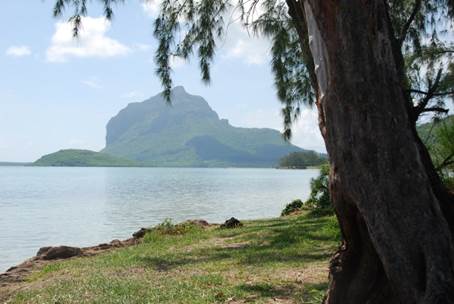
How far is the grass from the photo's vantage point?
25.0 ft

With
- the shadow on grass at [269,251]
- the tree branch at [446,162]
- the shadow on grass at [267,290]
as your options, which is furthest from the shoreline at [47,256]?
the tree branch at [446,162]

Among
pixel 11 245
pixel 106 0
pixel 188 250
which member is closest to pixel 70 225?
pixel 11 245

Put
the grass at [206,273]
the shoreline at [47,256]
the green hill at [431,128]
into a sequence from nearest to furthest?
the green hill at [431,128], the grass at [206,273], the shoreline at [47,256]

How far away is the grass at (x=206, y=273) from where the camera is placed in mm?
7621

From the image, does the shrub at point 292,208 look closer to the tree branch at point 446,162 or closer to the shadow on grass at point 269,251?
the shadow on grass at point 269,251

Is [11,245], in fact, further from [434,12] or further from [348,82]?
[348,82]

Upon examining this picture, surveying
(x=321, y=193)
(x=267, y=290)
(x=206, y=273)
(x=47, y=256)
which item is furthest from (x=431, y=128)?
(x=321, y=193)

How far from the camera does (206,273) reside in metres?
9.78

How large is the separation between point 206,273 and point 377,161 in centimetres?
638

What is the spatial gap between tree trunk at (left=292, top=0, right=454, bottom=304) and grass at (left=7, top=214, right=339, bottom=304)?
2.87 m

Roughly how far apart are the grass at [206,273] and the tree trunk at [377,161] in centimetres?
287

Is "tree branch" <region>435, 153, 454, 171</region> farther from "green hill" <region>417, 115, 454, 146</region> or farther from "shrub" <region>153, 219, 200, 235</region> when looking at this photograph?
"shrub" <region>153, 219, 200, 235</region>

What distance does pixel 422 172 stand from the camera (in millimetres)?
3979

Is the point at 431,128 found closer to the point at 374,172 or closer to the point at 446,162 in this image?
the point at 446,162
